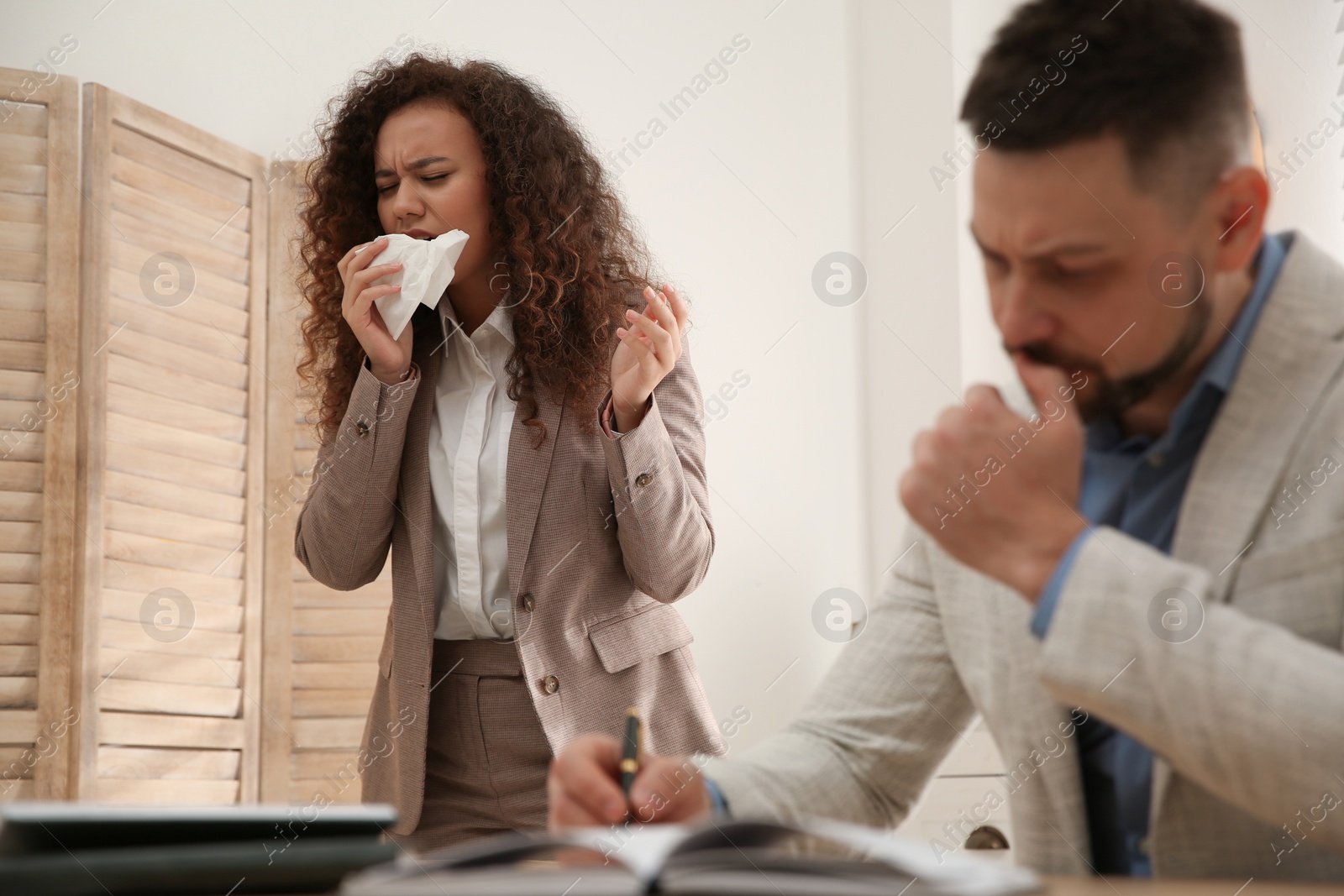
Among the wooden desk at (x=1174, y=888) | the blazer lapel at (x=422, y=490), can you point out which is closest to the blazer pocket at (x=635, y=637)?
the blazer lapel at (x=422, y=490)

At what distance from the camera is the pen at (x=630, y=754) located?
95 centimetres

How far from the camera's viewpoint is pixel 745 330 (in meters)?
3.30

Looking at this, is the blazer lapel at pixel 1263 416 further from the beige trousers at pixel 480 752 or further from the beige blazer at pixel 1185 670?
the beige trousers at pixel 480 752

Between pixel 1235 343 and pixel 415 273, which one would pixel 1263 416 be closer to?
pixel 1235 343

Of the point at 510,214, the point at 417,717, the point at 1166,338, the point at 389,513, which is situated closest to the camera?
the point at 1166,338

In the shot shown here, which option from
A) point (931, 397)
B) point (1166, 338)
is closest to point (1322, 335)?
point (1166, 338)

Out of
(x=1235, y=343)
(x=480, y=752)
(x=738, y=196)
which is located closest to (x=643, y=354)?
(x=480, y=752)

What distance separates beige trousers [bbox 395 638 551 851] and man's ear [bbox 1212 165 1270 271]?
109 cm

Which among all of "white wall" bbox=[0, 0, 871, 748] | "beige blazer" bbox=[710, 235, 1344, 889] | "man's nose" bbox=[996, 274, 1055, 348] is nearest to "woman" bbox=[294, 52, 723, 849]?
"beige blazer" bbox=[710, 235, 1344, 889]

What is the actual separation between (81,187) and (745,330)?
163 cm

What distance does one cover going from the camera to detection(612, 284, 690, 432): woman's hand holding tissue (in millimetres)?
1691

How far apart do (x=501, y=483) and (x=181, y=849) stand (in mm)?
1021

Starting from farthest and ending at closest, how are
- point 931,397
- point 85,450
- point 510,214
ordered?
point 931,397
point 85,450
point 510,214

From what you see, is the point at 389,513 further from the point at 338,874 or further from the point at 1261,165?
the point at 1261,165
